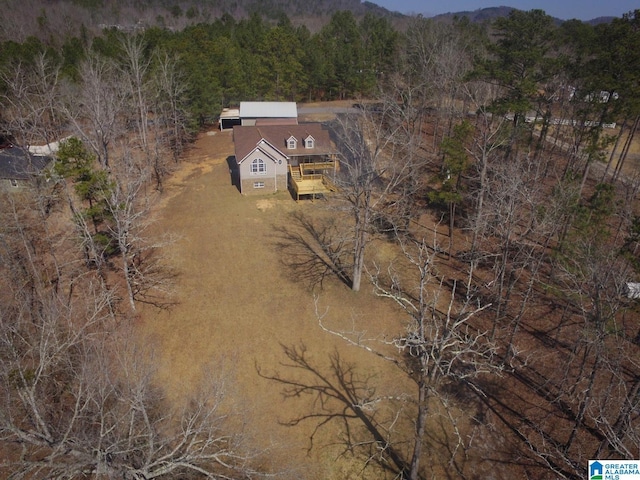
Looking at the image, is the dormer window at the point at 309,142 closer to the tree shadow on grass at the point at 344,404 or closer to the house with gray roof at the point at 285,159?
the house with gray roof at the point at 285,159

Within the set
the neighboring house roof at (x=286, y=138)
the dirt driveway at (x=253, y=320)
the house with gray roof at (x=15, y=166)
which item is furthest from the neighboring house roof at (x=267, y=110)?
the house with gray roof at (x=15, y=166)

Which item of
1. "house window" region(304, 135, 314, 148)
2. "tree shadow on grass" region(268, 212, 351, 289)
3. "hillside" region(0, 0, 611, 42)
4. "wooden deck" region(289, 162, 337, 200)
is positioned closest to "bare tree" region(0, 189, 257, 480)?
"tree shadow on grass" region(268, 212, 351, 289)

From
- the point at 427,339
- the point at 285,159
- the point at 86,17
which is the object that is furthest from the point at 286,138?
the point at 86,17

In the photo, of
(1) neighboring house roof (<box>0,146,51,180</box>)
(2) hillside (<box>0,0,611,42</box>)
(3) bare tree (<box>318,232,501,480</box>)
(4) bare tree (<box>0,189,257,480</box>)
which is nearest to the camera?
(4) bare tree (<box>0,189,257,480</box>)

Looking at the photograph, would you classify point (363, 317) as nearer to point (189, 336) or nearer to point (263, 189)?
point (189, 336)

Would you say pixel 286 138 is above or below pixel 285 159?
above

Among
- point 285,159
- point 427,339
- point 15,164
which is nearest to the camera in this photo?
point 427,339

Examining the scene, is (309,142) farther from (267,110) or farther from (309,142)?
(267,110)

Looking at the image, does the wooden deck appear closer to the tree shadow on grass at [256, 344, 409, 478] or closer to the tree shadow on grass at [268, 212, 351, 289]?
the tree shadow on grass at [268, 212, 351, 289]
